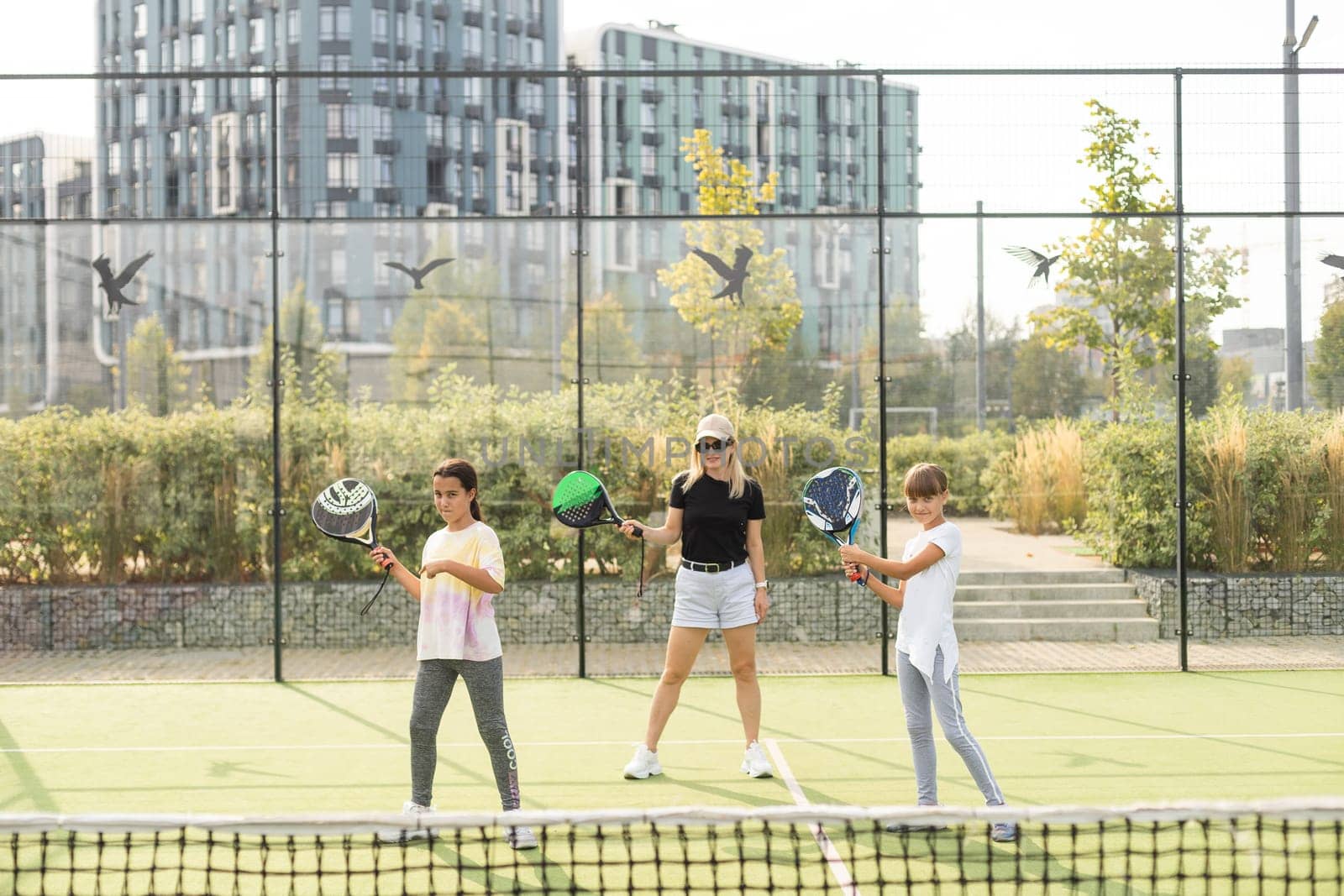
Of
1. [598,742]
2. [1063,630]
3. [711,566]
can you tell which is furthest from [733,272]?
[711,566]

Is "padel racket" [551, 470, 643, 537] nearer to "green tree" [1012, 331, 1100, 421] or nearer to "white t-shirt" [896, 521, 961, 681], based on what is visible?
"white t-shirt" [896, 521, 961, 681]

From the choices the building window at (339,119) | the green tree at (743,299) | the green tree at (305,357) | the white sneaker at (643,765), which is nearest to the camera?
the white sneaker at (643,765)

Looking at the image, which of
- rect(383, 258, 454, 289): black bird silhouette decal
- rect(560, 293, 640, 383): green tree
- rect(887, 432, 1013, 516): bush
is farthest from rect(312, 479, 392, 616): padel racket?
rect(887, 432, 1013, 516): bush

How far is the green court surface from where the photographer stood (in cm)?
470

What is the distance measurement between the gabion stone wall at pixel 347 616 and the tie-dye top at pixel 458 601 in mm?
4530

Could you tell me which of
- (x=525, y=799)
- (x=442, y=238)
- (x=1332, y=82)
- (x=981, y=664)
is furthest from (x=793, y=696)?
(x=1332, y=82)

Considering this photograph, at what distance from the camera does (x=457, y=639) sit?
4.73m

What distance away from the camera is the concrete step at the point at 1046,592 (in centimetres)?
974

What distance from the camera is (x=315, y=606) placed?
31.2 feet

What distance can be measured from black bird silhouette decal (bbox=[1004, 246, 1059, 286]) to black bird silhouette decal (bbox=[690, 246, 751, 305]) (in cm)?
174

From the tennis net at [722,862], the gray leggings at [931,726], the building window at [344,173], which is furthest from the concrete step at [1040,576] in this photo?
the building window at [344,173]

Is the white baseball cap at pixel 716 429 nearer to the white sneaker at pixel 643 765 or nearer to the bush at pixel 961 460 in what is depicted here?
the white sneaker at pixel 643 765

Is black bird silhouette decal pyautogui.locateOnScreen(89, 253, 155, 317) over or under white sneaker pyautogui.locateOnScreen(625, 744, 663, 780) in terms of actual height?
over

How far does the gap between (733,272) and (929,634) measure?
470 cm
